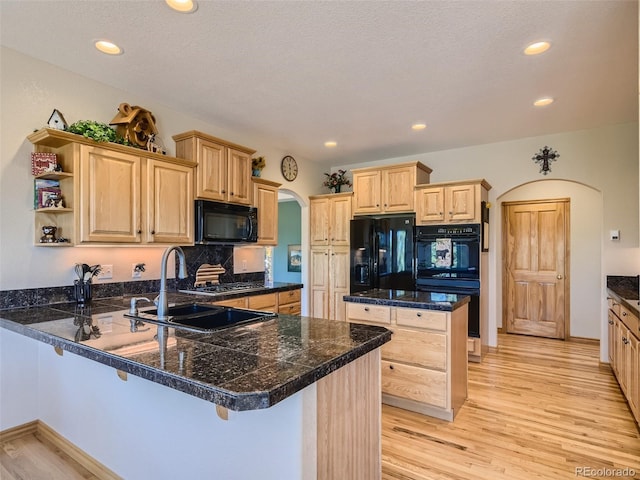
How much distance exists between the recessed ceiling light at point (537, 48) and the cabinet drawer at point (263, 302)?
9.58 feet

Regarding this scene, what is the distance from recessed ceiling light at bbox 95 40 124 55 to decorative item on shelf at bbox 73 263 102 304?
4.96 feet

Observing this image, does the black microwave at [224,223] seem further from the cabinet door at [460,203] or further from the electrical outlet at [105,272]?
the cabinet door at [460,203]

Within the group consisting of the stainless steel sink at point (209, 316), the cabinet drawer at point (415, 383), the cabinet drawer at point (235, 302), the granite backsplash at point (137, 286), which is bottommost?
the cabinet drawer at point (415, 383)

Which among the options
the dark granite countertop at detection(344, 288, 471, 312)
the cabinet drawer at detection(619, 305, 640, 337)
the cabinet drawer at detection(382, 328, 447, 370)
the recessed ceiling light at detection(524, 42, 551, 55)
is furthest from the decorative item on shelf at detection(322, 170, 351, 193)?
the cabinet drawer at detection(619, 305, 640, 337)

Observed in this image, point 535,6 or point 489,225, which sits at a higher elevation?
point 535,6

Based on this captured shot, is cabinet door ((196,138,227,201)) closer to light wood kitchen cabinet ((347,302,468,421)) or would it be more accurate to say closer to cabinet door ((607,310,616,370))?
light wood kitchen cabinet ((347,302,468,421))

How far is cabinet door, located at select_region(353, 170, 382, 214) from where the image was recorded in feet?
15.5

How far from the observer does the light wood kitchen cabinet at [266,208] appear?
399cm

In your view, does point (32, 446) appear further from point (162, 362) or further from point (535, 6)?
point (535, 6)

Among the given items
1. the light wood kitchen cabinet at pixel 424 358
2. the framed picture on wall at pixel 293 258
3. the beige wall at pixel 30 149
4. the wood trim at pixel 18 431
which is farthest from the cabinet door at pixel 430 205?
the wood trim at pixel 18 431

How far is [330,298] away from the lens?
5121 mm

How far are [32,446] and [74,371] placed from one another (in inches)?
25.8

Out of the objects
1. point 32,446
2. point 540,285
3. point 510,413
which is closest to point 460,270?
point 510,413

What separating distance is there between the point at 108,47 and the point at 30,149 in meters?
0.89
